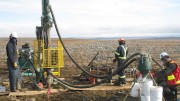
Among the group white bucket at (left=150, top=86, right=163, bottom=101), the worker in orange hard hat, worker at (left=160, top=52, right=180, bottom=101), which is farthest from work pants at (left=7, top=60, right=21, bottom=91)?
white bucket at (left=150, top=86, right=163, bottom=101)

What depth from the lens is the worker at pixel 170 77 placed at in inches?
360

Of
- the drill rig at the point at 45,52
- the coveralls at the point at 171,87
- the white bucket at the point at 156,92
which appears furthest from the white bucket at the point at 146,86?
the drill rig at the point at 45,52

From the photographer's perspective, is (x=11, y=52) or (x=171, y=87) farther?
(x=11, y=52)

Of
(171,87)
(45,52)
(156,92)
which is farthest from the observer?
(45,52)

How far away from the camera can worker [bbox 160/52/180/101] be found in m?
9.14

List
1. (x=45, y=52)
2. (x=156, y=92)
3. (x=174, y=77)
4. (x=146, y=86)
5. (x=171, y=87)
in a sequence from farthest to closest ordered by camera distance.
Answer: (x=45, y=52), (x=171, y=87), (x=174, y=77), (x=146, y=86), (x=156, y=92)

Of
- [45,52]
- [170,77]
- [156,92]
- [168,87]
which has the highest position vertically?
[45,52]

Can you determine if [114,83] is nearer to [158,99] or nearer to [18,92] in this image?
[18,92]

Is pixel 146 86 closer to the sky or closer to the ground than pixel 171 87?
closer to the sky

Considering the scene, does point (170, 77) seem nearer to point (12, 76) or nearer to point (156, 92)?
point (156, 92)

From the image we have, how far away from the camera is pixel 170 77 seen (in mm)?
9188

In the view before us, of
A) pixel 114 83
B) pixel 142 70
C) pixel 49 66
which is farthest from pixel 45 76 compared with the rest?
pixel 142 70

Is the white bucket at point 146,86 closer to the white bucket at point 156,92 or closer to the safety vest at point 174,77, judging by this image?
the white bucket at point 156,92

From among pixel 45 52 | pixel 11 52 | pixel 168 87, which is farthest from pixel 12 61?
pixel 168 87
